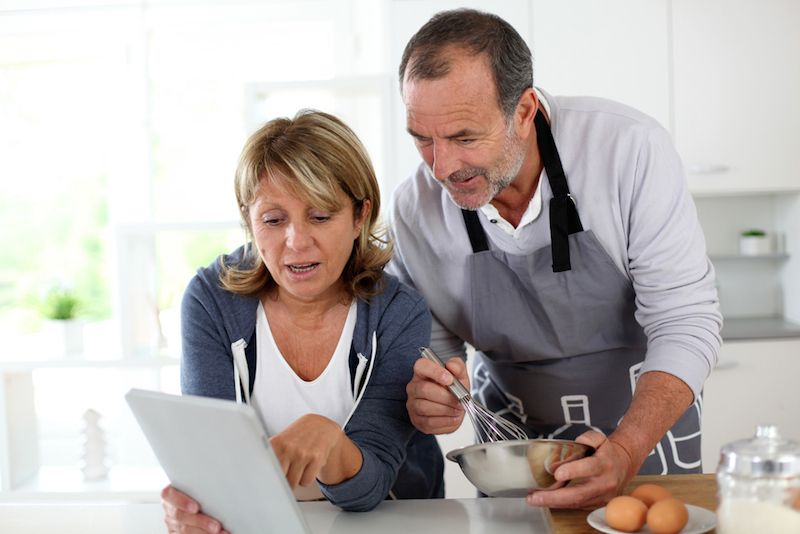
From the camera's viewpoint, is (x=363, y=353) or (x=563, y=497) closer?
(x=563, y=497)

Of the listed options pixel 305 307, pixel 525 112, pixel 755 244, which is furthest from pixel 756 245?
pixel 305 307

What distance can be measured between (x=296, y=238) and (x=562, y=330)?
2.05ft

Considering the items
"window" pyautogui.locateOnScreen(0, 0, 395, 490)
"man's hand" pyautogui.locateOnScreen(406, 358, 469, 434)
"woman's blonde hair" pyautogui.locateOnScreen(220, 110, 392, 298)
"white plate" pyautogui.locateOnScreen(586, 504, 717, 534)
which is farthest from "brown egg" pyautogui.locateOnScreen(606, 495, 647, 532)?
"window" pyautogui.locateOnScreen(0, 0, 395, 490)

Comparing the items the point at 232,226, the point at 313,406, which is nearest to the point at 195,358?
the point at 313,406

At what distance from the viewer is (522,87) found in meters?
1.63

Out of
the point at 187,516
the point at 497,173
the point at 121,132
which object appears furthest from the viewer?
the point at 121,132

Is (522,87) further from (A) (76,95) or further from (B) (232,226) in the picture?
(A) (76,95)

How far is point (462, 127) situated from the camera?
152 centimetres

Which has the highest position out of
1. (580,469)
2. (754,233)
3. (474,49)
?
(474,49)

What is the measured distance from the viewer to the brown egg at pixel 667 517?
42.3 inches

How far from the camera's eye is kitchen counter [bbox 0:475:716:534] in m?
1.27

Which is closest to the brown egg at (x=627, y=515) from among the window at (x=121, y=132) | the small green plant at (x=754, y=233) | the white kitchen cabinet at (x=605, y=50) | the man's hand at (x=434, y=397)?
the man's hand at (x=434, y=397)

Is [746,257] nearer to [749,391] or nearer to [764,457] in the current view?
[749,391]

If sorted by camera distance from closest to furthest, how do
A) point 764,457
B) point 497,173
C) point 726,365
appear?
1. point 764,457
2. point 497,173
3. point 726,365
